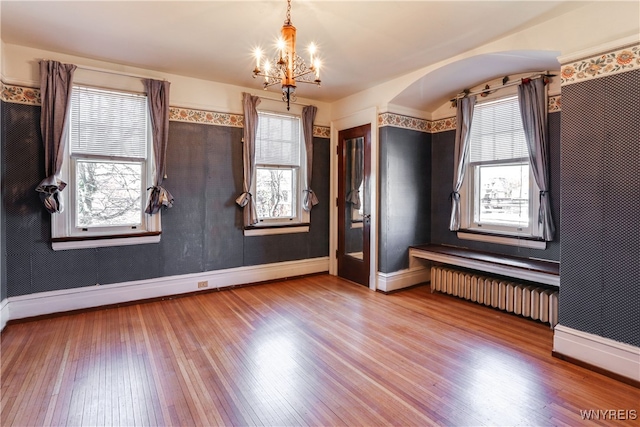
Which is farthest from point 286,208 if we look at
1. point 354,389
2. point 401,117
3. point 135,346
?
point 354,389

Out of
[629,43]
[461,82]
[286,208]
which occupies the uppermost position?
[461,82]

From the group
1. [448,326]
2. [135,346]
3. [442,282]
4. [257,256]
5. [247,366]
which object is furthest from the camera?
[257,256]

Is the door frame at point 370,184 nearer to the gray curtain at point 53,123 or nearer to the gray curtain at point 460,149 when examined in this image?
the gray curtain at point 460,149

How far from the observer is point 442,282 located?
468 centimetres

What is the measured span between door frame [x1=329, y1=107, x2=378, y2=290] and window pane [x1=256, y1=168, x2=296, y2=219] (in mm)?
711

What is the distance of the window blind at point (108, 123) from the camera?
3850 mm

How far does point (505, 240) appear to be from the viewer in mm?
4289

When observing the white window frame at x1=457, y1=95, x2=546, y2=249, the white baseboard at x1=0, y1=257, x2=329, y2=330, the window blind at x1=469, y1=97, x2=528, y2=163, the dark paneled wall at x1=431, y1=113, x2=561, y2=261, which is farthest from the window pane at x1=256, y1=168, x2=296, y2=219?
the window blind at x1=469, y1=97, x2=528, y2=163

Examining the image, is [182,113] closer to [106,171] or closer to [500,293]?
[106,171]

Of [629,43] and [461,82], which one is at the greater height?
[461,82]

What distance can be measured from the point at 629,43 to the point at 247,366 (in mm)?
3829

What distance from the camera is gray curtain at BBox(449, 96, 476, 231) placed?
4.58 metres

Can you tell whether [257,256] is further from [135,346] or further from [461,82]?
[461,82]

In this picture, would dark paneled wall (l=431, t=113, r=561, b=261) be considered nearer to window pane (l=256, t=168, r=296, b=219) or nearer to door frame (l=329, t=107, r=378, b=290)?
door frame (l=329, t=107, r=378, b=290)
